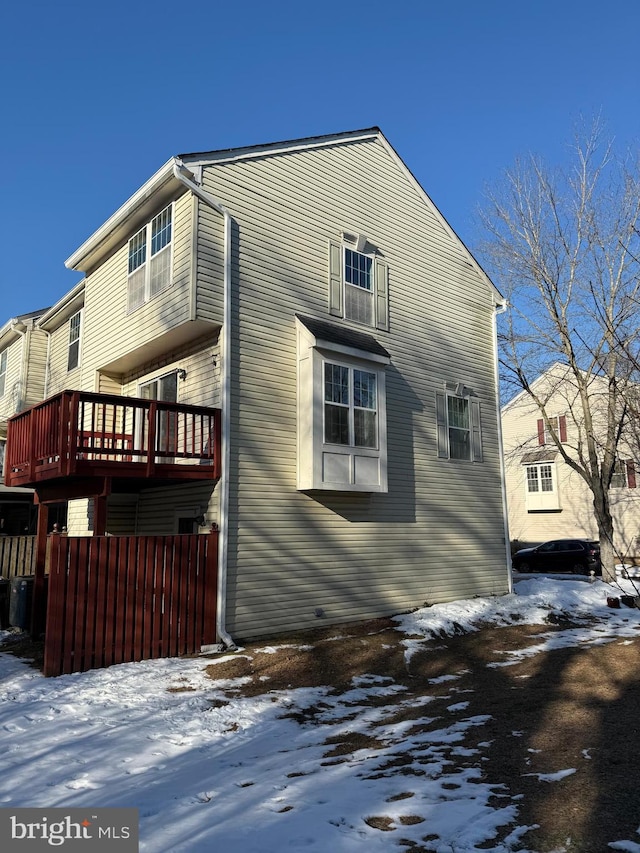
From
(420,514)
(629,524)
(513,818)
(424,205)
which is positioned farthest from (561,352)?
(513,818)

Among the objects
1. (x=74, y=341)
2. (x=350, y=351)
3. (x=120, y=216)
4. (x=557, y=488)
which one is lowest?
(x=557, y=488)

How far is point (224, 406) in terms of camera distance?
1085cm

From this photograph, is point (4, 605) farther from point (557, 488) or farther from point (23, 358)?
point (557, 488)

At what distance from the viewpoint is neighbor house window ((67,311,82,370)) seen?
16.6m

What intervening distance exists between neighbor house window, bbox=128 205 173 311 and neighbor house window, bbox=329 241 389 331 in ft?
11.0

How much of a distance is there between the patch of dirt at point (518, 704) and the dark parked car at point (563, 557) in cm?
1269

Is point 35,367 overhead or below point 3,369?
below

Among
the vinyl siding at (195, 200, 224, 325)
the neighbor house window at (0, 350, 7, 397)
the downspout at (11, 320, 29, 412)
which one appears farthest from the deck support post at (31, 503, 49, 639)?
the neighbor house window at (0, 350, 7, 397)

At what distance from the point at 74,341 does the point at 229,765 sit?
13.7m

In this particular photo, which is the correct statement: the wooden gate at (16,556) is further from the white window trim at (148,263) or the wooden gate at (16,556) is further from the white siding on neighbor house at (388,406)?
the white siding on neighbor house at (388,406)

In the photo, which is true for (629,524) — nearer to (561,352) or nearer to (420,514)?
(561,352)

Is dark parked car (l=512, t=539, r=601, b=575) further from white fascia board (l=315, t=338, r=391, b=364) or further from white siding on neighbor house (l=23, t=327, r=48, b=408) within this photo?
white siding on neighbor house (l=23, t=327, r=48, b=408)

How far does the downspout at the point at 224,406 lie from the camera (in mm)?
10312

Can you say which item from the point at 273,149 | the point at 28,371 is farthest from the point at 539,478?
the point at 273,149
